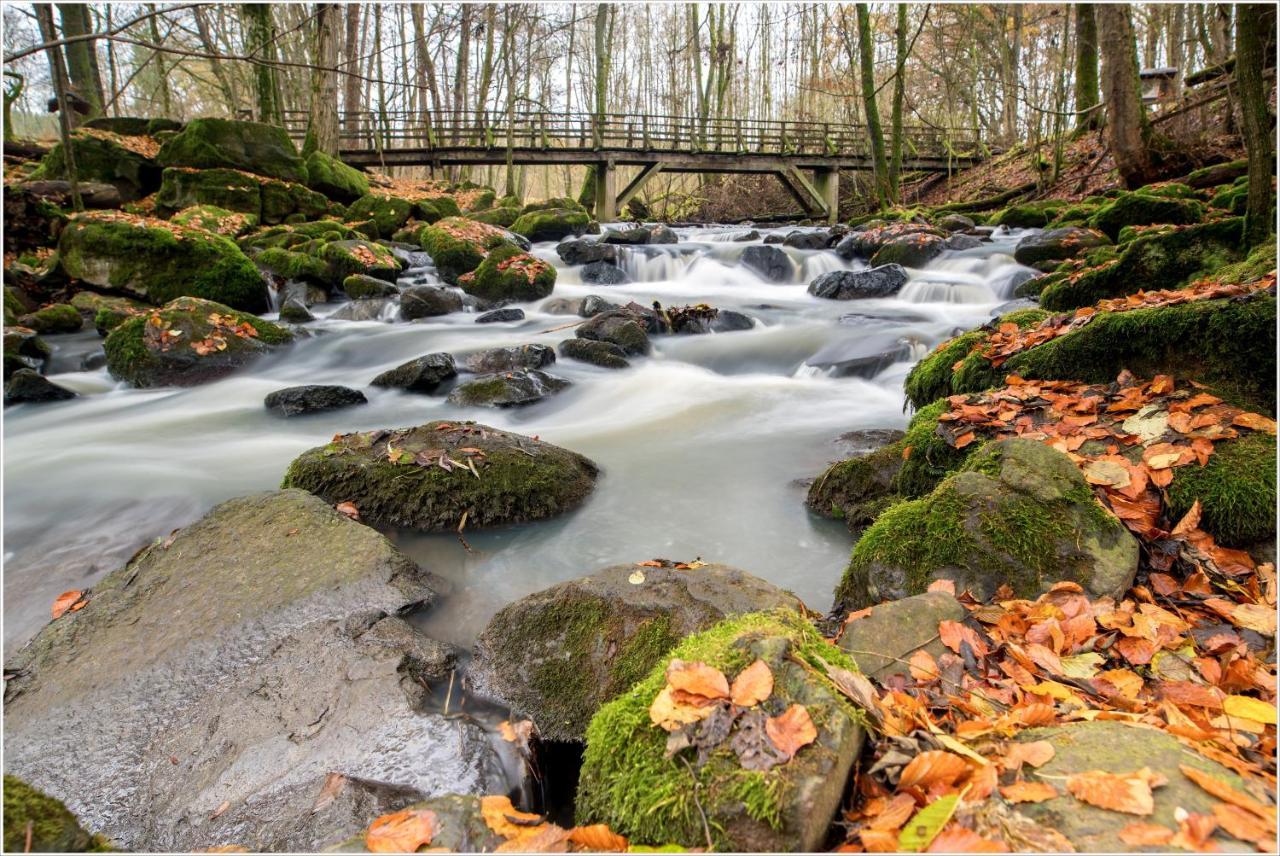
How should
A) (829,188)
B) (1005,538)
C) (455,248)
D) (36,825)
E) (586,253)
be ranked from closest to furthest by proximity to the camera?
(36,825) → (1005,538) → (455,248) → (586,253) → (829,188)

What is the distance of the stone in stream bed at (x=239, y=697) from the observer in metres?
2.08

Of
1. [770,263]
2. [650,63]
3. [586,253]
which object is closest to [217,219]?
[586,253]

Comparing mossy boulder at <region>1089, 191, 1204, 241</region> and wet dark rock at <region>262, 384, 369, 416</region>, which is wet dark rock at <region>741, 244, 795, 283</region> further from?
wet dark rock at <region>262, 384, 369, 416</region>

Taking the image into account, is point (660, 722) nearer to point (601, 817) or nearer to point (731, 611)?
point (601, 817)

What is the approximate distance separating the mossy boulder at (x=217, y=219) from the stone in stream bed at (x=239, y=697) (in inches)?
480

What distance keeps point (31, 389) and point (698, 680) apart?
9.07 m

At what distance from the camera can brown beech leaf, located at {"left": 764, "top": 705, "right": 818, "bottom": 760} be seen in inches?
54.9

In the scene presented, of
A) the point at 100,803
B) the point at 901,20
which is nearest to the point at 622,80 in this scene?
the point at 901,20

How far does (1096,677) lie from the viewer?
1.88 m

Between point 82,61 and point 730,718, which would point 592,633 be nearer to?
point 730,718

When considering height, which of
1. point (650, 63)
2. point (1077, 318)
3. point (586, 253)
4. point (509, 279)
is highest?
point (650, 63)

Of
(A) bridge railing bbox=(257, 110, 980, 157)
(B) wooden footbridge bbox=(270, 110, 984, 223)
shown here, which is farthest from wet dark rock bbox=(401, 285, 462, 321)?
(A) bridge railing bbox=(257, 110, 980, 157)

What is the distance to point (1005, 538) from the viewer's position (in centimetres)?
245

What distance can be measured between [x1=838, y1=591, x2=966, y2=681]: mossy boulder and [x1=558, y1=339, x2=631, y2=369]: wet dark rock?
6.25m
